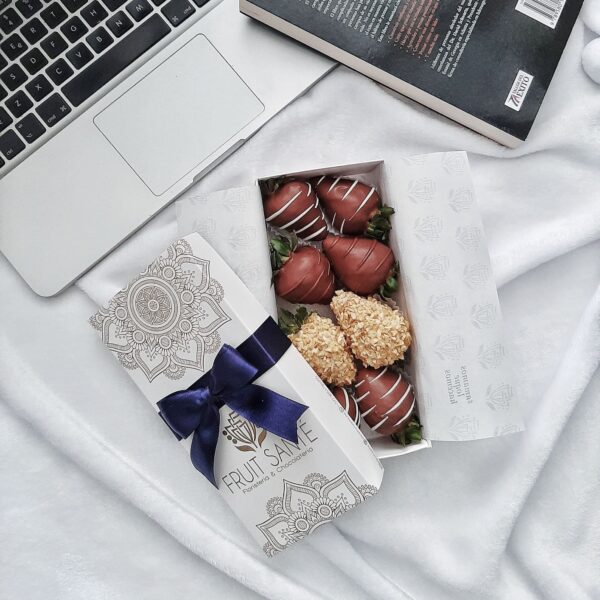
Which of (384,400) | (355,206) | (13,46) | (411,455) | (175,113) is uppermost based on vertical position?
(13,46)

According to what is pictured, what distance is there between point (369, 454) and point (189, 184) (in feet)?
0.87

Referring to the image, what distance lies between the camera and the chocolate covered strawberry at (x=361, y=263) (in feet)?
1.64

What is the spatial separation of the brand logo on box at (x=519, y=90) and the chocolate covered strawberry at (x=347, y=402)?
0.28 meters

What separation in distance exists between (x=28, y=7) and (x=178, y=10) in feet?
0.39

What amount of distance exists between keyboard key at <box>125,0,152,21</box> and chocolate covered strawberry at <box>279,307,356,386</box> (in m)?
0.28

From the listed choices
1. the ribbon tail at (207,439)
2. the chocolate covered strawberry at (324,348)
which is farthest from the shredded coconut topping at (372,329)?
the ribbon tail at (207,439)

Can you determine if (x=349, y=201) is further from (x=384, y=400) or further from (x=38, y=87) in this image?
(x=38, y=87)

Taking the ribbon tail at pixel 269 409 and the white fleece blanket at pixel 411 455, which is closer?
the ribbon tail at pixel 269 409

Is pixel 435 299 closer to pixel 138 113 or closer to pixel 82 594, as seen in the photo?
pixel 138 113

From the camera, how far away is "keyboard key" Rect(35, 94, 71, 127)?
52cm

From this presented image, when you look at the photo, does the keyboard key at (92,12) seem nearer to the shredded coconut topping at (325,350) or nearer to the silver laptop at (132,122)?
the silver laptop at (132,122)

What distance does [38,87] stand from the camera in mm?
517

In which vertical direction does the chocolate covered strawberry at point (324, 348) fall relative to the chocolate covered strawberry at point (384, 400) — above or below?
above

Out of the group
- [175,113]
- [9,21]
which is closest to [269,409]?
[175,113]
